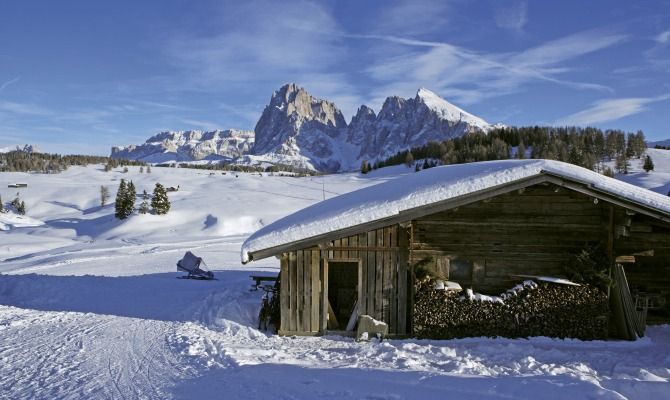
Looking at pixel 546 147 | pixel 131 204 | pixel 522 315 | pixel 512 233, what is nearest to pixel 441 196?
pixel 512 233

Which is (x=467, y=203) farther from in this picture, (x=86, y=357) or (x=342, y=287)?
(x=86, y=357)

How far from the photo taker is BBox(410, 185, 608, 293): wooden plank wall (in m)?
11.9

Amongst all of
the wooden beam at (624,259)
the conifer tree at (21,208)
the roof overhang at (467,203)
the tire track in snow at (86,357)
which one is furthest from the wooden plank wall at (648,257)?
the conifer tree at (21,208)

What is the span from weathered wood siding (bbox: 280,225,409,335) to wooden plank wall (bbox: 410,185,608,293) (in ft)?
1.95

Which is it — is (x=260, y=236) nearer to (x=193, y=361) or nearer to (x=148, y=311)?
(x=193, y=361)

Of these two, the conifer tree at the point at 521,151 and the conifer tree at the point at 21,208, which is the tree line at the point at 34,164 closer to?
the conifer tree at the point at 21,208

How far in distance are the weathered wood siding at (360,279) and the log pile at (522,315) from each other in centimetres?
75

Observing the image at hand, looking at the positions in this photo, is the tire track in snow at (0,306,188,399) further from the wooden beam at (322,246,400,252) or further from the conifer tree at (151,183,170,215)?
the conifer tree at (151,183,170,215)

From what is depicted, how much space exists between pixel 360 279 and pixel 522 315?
4.05 m

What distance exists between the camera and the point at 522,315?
11680 millimetres

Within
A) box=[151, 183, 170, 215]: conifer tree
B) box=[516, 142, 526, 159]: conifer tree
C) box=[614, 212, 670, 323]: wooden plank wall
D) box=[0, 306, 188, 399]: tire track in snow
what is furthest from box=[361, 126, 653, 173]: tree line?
box=[0, 306, 188, 399]: tire track in snow

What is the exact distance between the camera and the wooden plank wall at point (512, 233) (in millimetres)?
11898

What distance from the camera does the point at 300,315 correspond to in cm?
1198

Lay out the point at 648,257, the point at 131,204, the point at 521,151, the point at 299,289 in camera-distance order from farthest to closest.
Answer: the point at 521,151 < the point at 131,204 < the point at 648,257 < the point at 299,289
